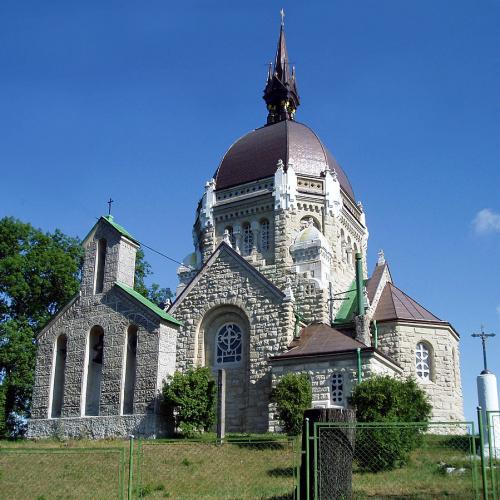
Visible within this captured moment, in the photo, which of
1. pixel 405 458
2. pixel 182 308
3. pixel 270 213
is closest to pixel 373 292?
pixel 270 213

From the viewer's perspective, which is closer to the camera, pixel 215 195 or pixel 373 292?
pixel 373 292

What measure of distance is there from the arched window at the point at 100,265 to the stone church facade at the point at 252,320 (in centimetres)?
4

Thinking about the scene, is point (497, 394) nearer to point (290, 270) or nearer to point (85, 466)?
point (85, 466)

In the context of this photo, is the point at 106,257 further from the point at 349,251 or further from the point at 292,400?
the point at 349,251

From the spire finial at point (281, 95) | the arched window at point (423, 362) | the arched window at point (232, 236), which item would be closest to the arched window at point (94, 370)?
the arched window at point (232, 236)

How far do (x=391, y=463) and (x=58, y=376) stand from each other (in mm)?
14327

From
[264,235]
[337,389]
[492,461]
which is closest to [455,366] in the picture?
[337,389]

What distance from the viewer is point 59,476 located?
15.5 meters

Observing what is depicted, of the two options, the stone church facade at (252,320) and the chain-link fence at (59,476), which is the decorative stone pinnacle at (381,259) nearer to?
the stone church facade at (252,320)

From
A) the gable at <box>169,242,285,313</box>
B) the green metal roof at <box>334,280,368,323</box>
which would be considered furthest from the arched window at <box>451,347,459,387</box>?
the gable at <box>169,242,285,313</box>

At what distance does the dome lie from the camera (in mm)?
35688

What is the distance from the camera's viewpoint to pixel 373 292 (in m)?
31.2

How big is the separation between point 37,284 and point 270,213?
1289 centimetres

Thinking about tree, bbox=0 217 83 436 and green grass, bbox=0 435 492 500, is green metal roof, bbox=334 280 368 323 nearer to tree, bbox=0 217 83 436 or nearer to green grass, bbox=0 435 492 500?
green grass, bbox=0 435 492 500
